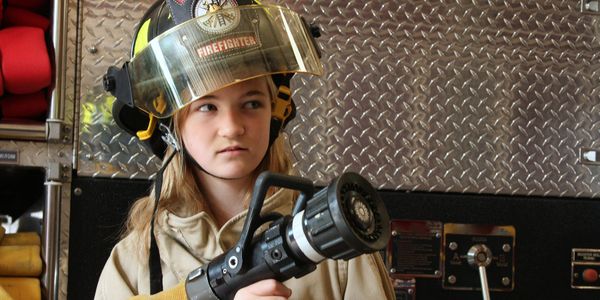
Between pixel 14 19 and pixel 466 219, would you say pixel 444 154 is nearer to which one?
pixel 466 219

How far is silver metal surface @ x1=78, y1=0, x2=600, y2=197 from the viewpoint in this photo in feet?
7.82

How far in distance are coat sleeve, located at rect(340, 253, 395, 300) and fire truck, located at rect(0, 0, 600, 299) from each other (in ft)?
2.39

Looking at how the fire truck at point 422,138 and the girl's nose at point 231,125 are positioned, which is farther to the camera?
the fire truck at point 422,138

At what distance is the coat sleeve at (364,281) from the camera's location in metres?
1.63

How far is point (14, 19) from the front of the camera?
2.15m

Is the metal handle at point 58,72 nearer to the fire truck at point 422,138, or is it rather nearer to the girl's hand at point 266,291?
the fire truck at point 422,138

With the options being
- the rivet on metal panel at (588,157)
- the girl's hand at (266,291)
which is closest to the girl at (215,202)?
the girl's hand at (266,291)

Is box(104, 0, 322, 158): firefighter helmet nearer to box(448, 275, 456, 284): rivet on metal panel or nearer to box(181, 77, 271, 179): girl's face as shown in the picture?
box(181, 77, 271, 179): girl's face

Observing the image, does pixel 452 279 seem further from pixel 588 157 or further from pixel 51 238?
pixel 51 238

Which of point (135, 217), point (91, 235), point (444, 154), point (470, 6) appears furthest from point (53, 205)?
point (470, 6)

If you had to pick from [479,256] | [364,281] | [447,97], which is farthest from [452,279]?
[364,281]

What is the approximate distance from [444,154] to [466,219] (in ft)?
0.67

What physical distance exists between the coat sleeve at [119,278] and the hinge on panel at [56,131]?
469mm

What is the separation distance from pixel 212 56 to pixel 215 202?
34 centimetres
